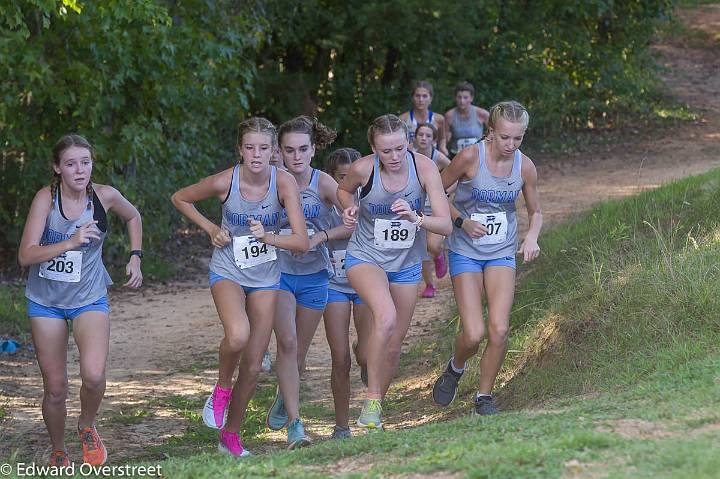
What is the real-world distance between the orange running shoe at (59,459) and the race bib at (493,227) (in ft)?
8.86

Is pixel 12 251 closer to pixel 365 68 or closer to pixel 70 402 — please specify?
pixel 70 402

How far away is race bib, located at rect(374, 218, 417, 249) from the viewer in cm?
693

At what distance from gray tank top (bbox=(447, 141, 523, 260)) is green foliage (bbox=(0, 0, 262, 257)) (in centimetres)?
474

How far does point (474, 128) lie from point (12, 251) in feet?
18.1

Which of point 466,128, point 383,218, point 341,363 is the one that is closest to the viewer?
point 383,218

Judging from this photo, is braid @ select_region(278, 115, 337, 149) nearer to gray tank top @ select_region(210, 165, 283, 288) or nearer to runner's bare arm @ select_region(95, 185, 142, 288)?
gray tank top @ select_region(210, 165, 283, 288)

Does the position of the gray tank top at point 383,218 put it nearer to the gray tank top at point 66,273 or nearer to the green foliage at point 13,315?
the gray tank top at point 66,273

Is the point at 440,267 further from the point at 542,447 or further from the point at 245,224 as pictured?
the point at 542,447

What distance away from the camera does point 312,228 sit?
743 cm

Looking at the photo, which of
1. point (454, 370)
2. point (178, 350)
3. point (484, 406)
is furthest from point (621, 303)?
point (178, 350)

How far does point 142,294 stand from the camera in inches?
516

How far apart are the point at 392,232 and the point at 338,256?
0.62 meters

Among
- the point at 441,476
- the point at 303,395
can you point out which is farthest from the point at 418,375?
the point at 441,476

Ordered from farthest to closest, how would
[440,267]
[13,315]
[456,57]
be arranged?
[456,57]
[440,267]
[13,315]
